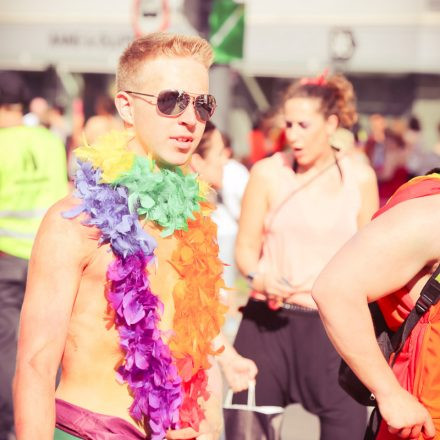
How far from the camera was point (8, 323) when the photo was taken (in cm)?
532

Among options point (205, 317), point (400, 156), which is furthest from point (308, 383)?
point (400, 156)

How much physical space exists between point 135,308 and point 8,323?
2.84 metres

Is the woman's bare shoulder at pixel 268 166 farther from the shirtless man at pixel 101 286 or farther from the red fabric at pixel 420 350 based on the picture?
the red fabric at pixel 420 350

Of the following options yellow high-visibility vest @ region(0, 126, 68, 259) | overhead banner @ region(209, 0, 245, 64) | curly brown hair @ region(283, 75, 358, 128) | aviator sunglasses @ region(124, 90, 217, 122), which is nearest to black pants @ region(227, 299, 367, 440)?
curly brown hair @ region(283, 75, 358, 128)

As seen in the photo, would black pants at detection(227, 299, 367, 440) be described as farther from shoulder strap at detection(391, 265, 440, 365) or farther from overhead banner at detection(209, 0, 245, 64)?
overhead banner at detection(209, 0, 245, 64)

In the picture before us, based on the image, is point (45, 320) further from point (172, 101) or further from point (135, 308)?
point (172, 101)

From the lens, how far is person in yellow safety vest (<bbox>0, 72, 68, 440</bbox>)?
5.33 metres

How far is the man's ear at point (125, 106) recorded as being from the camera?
9.13ft

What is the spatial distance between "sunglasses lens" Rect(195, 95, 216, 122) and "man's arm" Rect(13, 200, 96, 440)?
1.62 ft

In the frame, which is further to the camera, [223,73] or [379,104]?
[379,104]

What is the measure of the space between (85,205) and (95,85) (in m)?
19.0

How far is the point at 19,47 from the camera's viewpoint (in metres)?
21.0

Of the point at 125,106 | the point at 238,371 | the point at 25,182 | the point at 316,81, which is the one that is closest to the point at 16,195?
the point at 25,182

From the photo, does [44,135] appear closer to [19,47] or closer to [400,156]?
[400,156]
